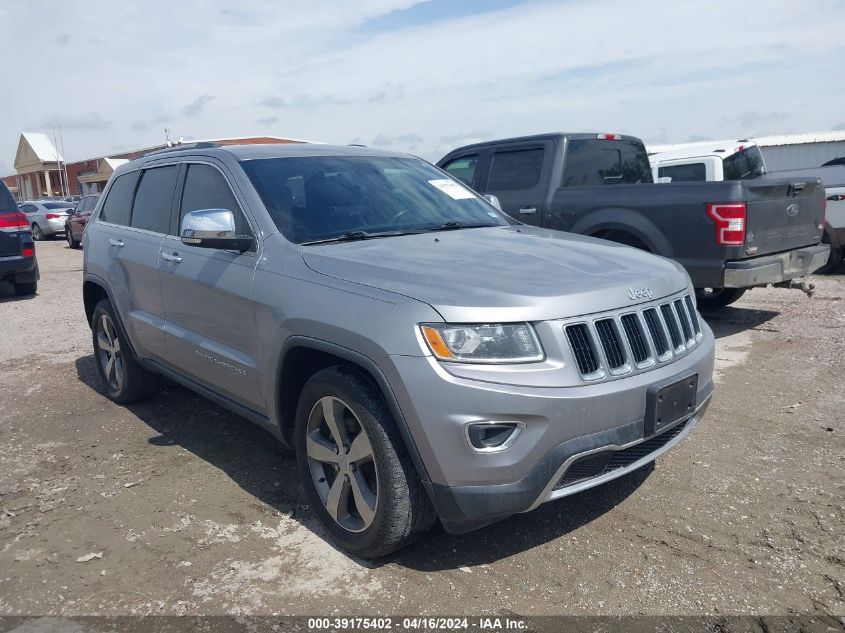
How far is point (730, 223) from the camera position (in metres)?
5.99

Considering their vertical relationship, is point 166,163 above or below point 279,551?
above

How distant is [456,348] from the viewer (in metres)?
2.69

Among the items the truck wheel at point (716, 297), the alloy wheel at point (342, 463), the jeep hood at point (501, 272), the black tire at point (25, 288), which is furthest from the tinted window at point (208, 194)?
the black tire at point (25, 288)

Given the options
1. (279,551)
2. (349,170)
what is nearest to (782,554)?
(279,551)

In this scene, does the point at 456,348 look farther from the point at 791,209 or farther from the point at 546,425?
the point at 791,209

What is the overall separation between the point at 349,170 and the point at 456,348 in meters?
1.86

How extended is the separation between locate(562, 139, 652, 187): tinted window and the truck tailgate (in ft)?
5.67

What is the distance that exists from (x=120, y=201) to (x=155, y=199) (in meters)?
0.71

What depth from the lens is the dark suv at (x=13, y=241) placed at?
1050 centimetres

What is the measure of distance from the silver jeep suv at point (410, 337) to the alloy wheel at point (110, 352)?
105 cm


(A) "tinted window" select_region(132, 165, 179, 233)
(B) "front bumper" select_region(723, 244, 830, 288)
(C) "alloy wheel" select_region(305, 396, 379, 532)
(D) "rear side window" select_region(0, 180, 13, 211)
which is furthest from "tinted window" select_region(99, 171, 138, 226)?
(D) "rear side window" select_region(0, 180, 13, 211)

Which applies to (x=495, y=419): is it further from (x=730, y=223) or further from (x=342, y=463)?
(x=730, y=223)

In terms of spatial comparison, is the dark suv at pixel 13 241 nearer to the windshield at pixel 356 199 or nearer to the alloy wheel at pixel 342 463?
the windshield at pixel 356 199

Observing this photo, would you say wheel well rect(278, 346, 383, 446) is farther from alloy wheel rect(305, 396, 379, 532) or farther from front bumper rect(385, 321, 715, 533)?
front bumper rect(385, 321, 715, 533)
